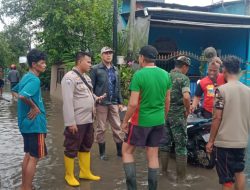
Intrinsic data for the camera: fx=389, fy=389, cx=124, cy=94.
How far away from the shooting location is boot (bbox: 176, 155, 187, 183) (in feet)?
18.6

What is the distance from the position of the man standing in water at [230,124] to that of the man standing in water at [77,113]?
1.93 m

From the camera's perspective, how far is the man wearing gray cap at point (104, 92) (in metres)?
6.92

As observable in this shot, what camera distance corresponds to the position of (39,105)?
4852mm

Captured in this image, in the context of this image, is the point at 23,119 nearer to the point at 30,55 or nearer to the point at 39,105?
the point at 39,105

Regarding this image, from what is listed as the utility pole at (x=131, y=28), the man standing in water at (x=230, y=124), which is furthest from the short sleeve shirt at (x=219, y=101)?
the utility pole at (x=131, y=28)

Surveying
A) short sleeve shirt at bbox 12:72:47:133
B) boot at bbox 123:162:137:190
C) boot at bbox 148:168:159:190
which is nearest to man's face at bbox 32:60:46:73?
short sleeve shirt at bbox 12:72:47:133

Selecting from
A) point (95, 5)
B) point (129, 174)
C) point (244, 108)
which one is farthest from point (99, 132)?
point (95, 5)

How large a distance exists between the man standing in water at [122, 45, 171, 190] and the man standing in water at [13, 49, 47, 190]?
1.06m

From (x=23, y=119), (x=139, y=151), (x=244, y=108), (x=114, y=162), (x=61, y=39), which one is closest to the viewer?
(x=244, y=108)

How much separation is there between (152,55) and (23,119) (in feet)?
5.90

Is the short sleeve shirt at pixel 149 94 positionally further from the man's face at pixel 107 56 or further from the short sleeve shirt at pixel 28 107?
the man's face at pixel 107 56

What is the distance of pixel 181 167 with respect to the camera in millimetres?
5707

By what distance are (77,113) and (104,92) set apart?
1.55 meters

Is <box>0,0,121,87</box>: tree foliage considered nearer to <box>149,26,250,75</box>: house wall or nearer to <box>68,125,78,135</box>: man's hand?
<box>149,26,250,75</box>: house wall
